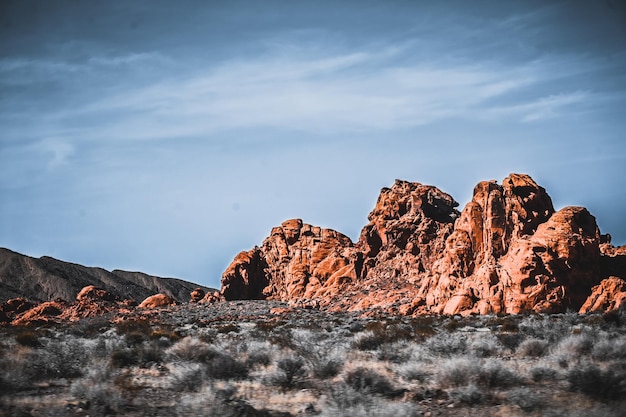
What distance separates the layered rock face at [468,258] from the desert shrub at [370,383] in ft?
82.7

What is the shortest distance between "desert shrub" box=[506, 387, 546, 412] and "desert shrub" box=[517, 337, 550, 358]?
4788mm

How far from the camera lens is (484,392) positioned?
1045 cm

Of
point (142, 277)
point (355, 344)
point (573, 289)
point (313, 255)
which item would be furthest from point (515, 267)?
point (142, 277)

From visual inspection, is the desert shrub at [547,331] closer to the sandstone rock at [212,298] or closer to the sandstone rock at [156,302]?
the sandstone rock at [156,302]

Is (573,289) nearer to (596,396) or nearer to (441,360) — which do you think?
(441,360)

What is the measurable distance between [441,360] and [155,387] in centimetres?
713

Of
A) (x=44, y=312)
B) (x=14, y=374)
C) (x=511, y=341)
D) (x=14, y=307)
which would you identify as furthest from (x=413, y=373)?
(x=14, y=307)

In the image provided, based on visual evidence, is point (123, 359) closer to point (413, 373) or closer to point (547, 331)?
point (413, 373)

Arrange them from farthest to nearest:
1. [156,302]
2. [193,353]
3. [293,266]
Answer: [293,266] → [156,302] → [193,353]

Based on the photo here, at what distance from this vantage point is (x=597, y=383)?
33.2 feet

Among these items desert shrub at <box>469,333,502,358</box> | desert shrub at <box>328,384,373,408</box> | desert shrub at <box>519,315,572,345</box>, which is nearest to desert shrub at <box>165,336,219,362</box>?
desert shrub at <box>328,384,373,408</box>

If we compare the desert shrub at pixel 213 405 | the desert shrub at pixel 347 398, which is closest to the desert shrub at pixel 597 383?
the desert shrub at pixel 347 398

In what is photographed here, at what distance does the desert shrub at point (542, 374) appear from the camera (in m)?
11.7

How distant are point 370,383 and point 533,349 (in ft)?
21.2
